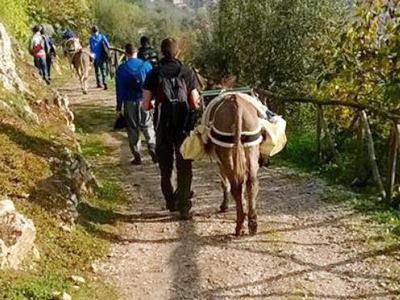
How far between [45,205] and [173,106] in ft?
6.10

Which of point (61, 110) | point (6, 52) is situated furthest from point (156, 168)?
point (6, 52)

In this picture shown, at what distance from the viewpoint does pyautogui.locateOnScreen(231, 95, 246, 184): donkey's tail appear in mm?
A: 7121

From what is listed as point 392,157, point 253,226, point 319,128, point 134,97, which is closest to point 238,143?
point 253,226

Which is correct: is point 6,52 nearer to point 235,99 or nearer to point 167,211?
point 167,211

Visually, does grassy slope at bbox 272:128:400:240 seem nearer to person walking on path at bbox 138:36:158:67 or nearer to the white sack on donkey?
the white sack on donkey

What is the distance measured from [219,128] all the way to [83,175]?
2346 mm

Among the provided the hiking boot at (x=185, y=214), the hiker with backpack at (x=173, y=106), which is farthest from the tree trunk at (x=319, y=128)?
the hiking boot at (x=185, y=214)

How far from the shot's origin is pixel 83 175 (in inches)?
346

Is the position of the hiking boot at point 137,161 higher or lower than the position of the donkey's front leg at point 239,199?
lower

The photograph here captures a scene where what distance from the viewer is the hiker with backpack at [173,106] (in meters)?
7.93

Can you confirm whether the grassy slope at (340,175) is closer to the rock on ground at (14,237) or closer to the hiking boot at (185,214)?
the hiking boot at (185,214)

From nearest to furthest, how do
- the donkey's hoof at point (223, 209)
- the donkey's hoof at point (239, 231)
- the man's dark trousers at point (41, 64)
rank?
1. the donkey's hoof at point (239, 231)
2. the donkey's hoof at point (223, 209)
3. the man's dark trousers at point (41, 64)

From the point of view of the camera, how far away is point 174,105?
791 centimetres

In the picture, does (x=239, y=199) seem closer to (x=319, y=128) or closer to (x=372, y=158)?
(x=372, y=158)
